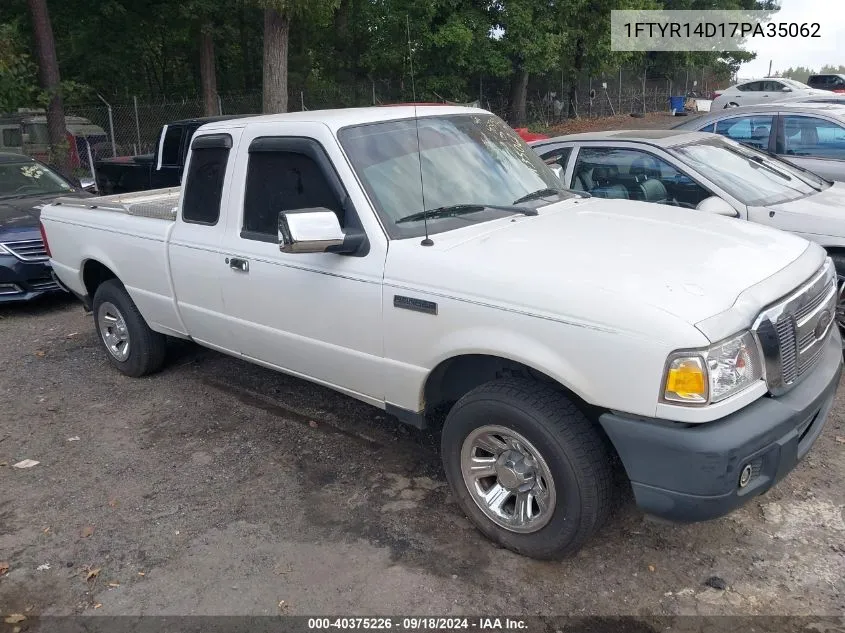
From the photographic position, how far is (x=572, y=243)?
3518 mm

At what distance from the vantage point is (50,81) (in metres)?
15.8

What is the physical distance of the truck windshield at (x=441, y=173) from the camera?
3842 mm

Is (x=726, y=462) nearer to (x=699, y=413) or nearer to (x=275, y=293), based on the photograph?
(x=699, y=413)

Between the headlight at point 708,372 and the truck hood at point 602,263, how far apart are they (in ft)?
0.45

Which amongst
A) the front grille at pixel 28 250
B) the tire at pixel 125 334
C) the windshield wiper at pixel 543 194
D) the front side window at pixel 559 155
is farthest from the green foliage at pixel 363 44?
the windshield wiper at pixel 543 194

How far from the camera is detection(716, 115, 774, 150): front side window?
807 cm

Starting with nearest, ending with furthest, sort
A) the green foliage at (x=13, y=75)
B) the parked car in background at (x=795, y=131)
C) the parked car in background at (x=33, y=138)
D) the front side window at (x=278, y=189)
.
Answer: the front side window at (x=278, y=189) < the parked car in background at (x=795, y=131) < the green foliage at (x=13, y=75) < the parked car in background at (x=33, y=138)

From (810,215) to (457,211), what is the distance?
3.19m

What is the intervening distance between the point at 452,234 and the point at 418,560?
1573 mm

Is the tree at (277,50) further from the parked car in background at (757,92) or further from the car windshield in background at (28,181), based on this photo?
the parked car in background at (757,92)

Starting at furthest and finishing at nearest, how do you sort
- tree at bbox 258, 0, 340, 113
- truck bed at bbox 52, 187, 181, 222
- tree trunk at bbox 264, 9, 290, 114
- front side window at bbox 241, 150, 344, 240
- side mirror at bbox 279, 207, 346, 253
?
tree trunk at bbox 264, 9, 290, 114 → tree at bbox 258, 0, 340, 113 → truck bed at bbox 52, 187, 181, 222 → front side window at bbox 241, 150, 344, 240 → side mirror at bbox 279, 207, 346, 253

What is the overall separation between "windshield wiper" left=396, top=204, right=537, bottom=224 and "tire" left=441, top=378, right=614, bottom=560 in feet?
3.16

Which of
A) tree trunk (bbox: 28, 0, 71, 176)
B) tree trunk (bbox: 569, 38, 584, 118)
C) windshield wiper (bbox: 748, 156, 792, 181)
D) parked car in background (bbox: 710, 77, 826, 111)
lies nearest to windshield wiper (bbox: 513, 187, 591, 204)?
windshield wiper (bbox: 748, 156, 792, 181)

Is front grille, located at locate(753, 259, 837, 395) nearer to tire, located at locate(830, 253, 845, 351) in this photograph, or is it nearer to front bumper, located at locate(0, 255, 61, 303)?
tire, located at locate(830, 253, 845, 351)
